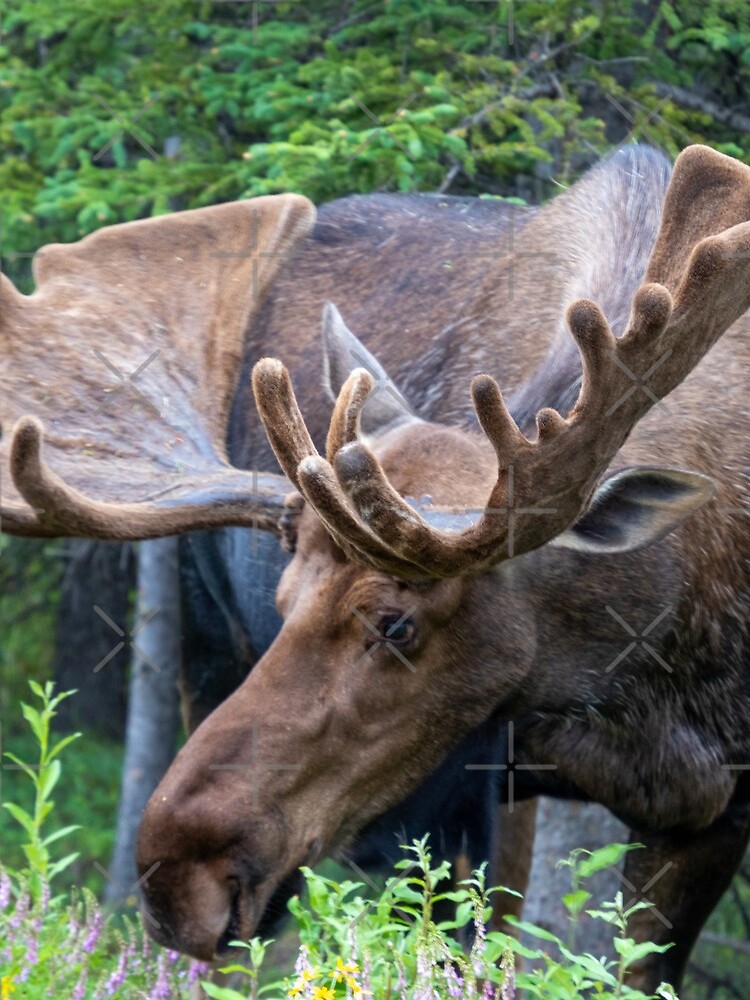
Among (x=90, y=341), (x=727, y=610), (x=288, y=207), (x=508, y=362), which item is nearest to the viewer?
(x=727, y=610)

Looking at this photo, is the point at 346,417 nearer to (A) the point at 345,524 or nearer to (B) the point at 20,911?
(A) the point at 345,524

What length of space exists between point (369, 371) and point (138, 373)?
87 centimetres

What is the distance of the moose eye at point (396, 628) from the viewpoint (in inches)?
148

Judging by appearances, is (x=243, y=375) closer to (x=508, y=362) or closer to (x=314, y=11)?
(x=508, y=362)

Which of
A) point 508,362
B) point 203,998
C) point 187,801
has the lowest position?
point 203,998

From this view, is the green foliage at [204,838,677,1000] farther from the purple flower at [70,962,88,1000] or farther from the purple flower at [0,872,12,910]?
the purple flower at [0,872,12,910]

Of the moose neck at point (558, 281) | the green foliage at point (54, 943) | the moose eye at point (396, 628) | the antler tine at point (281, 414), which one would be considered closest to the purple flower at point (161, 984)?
the green foliage at point (54, 943)

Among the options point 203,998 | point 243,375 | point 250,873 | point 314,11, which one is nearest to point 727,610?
point 250,873

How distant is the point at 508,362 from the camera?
4.59 m

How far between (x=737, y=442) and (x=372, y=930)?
1681mm

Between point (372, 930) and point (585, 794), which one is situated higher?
point (372, 930)

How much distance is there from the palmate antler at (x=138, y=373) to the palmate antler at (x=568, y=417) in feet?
2.39

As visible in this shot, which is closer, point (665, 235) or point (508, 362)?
point (665, 235)

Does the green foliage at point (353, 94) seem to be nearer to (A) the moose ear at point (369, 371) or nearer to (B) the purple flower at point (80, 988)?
(A) the moose ear at point (369, 371)
